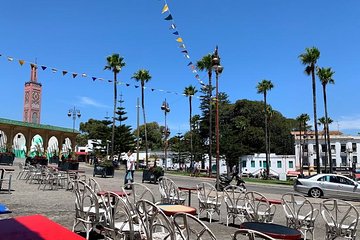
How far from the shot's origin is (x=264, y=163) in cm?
6606

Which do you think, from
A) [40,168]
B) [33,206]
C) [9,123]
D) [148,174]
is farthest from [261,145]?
[33,206]

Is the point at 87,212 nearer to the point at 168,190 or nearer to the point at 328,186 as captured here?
the point at 168,190

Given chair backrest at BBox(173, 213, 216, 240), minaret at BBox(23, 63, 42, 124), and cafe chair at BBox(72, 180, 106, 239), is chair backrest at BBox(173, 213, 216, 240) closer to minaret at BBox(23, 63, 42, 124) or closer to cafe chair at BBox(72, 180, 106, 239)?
cafe chair at BBox(72, 180, 106, 239)

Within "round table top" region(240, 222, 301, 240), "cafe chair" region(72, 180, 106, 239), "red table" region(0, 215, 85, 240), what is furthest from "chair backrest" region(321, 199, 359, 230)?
"red table" region(0, 215, 85, 240)

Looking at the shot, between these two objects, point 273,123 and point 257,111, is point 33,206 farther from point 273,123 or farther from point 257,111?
point 273,123

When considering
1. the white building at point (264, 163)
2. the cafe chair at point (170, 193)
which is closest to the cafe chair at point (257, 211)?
the cafe chair at point (170, 193)

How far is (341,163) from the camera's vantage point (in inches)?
3479

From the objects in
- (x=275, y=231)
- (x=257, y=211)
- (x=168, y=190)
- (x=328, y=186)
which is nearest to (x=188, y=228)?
(x=275, y=231)

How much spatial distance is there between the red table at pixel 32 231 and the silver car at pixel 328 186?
19.2m

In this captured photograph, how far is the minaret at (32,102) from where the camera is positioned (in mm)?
92188

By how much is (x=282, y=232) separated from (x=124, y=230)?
2.04 m

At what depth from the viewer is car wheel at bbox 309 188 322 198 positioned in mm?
20203

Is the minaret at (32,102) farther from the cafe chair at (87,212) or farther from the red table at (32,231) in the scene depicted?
the red table at (32,231)

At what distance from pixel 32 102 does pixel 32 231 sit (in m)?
96.7
